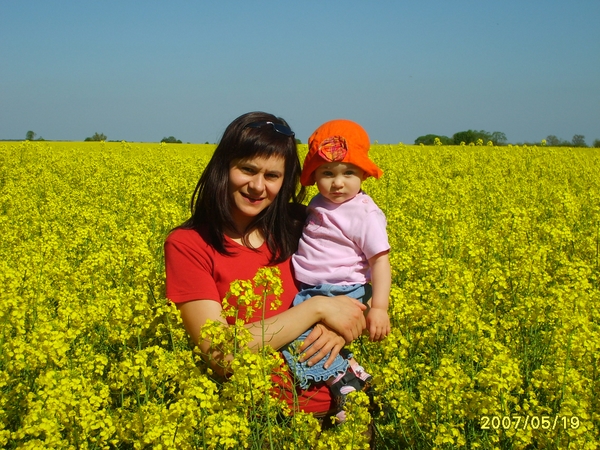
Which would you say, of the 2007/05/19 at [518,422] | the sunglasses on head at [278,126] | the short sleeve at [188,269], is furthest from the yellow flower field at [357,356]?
the sunglasses on head at [278,126]

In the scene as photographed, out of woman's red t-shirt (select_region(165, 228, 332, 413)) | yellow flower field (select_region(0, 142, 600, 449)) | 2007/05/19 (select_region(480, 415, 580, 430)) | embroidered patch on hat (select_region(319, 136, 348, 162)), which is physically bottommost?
2007/05/19 (select_region(480, 415, 580, 430))

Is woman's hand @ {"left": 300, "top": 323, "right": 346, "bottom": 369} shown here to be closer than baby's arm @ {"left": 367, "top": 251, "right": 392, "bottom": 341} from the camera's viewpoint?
Yes

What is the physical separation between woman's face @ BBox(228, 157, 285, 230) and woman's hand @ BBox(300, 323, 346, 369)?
75cm

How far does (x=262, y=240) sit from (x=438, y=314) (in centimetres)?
107

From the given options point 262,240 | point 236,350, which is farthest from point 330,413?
point 262,240

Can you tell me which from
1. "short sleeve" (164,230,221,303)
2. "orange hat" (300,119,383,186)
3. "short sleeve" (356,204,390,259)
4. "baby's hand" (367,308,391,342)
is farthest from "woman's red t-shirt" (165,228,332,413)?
"orange hat" (300,119,383,186)

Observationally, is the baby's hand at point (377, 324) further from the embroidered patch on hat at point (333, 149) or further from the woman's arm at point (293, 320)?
the embroidered patch on hat at point (333, 149)

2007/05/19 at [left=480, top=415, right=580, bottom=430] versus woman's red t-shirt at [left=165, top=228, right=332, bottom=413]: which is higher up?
woman's red t-shirt at [left=165, top=228, right=332, bottom=413]

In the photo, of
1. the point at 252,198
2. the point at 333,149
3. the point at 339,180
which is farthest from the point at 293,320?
the point at 333,149

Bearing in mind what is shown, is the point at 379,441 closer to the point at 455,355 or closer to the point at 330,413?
the point at 330,413

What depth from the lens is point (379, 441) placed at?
120 inches

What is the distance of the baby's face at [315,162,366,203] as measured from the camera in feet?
10.5

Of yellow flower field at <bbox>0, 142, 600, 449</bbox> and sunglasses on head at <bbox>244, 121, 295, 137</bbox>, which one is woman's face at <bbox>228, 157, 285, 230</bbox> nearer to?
sunglasses on head at <bbox>244, 121, 295, 137</bbox>

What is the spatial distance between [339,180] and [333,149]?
0.57 feet
